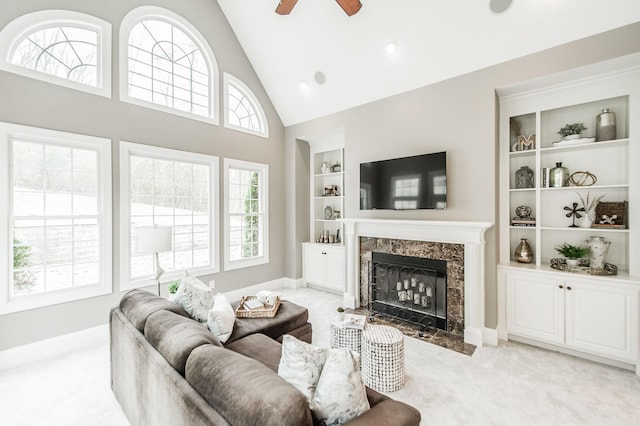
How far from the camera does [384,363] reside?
238 cm

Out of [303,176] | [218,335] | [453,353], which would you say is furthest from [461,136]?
[218,335]

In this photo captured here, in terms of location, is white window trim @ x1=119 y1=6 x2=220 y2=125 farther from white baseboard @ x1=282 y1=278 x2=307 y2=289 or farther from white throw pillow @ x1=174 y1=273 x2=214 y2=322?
white baseboard @ x1=282 y1=278 x2=307 y2=289

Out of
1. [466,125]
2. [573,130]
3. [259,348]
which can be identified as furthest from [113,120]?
→ [573,130]

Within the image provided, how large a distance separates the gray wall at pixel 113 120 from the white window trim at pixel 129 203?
67mm

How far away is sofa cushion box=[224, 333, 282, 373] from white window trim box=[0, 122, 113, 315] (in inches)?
84.5

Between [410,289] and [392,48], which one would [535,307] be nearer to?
[410,289]

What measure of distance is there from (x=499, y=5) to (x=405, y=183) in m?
2.06

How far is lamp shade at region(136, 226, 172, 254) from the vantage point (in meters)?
2.87

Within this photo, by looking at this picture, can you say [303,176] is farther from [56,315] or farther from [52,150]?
[56,315]

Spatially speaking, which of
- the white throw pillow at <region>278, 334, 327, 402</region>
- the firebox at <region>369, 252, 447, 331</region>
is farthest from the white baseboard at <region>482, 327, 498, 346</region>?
the white throw pillow at <region>278, 334, 327, 402</region>

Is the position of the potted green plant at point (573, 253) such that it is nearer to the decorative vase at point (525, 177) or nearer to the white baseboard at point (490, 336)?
the decorative vase at point (525, 177)

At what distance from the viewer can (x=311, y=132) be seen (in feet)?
16.7

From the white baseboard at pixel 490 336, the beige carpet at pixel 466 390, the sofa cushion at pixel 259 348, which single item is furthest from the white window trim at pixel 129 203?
the white baseboard at pixel 490 336

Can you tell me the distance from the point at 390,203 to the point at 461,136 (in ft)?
3.98
